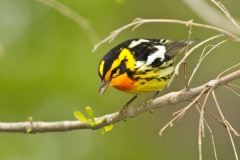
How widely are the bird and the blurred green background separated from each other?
304 cm

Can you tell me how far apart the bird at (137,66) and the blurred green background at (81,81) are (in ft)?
9.98

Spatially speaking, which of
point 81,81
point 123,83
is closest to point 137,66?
Result: point 123,83

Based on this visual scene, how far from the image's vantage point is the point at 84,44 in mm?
7305

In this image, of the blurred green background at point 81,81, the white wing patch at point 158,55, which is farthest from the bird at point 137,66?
the blurred green background at point 81,81

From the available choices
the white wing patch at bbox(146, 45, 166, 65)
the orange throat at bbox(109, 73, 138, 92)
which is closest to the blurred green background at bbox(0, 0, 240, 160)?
the white wing patch at bbox(146, 45, 166, 65)

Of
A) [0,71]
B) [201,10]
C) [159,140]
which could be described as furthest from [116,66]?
[159,140]

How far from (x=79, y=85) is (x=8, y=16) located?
1.65m

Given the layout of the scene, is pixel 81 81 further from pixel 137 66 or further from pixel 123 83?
pixel 123 83

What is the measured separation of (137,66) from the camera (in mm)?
3334

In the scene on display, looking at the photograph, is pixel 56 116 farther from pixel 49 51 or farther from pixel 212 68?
pixel 212 68

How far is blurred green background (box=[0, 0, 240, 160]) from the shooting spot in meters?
6.86

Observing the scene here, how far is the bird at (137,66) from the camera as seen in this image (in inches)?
123

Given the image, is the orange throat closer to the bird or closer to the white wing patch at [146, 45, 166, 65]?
the bird

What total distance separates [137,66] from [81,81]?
13.0ft
